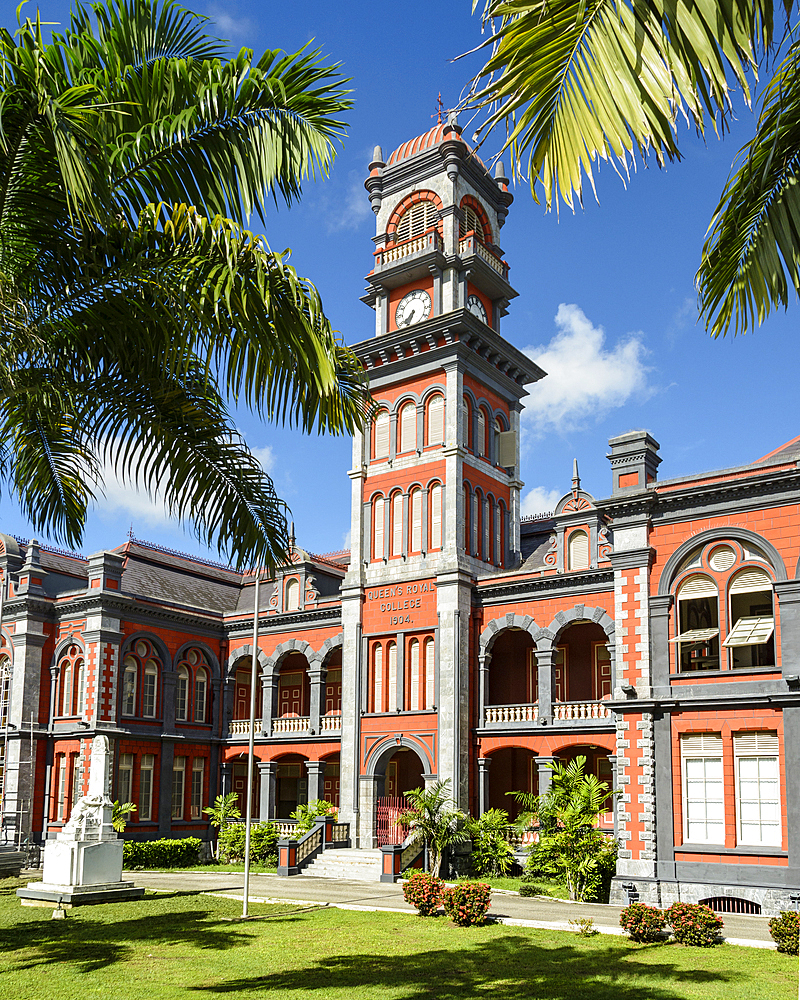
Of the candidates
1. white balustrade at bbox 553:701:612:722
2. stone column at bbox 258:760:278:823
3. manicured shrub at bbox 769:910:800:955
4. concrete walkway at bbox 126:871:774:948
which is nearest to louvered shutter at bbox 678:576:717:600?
white balustrade at bbox 553:701:612:722

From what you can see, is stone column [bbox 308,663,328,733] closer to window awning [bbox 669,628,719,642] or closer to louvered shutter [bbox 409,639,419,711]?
louvered shutter [bbox 409,639,419,711]

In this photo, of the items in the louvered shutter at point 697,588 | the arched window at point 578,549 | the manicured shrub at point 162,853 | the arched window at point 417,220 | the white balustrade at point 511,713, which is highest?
the arched window at point 417,220

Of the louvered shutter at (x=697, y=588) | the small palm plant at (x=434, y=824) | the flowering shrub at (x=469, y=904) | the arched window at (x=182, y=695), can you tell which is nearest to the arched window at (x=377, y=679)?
the small palm plant at (x=434, y=824)

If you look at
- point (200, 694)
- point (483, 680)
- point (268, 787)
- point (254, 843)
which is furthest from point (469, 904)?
point (200, 694)

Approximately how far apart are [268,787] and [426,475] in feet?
45.7

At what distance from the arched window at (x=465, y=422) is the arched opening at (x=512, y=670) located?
22.3 ft

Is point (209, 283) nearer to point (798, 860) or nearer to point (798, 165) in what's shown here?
point (798, 165)

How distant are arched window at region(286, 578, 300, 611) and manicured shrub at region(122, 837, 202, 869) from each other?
31.4 ft

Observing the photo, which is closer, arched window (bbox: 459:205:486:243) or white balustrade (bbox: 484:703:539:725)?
white balustrade (bbox: 484:703:539:725)

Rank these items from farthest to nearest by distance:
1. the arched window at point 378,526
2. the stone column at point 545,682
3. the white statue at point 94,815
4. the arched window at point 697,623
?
the arched window at point 378,526 → the stone column at point 545,682 → the arched window at point 697,623 → the white statue at point 94,815

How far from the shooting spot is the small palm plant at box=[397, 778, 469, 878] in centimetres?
2745

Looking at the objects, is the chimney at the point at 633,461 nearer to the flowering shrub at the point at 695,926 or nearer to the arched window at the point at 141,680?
the flowering shrub at the point at 695,926

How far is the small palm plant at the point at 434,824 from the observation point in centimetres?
2745

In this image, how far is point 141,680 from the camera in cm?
3712
